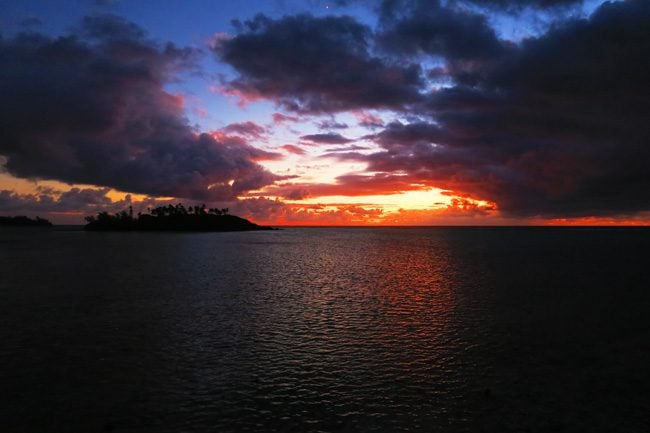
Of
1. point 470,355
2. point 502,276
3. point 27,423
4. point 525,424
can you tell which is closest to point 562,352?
point 470,355

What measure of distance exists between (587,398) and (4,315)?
149 ft

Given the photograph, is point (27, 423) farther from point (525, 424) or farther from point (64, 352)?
point (525, 424)

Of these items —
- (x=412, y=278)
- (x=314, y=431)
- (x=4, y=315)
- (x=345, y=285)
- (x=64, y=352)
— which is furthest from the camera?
(x=412, y=278)

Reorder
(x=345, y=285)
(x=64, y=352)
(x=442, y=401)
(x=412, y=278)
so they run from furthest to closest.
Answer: (x=412, y=278) < (x=345, y=285) < (x=64, y=352) < (x=442, y=401)

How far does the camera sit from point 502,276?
225 feet

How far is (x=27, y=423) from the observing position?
55.2 feet

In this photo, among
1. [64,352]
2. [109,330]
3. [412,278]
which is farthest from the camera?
[412,278]

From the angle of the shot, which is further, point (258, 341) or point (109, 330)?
point (109, 330)

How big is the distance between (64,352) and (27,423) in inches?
406

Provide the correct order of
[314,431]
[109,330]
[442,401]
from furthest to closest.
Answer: [109,330]
[442,401]
[314,431]

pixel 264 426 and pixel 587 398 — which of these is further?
pixel 587 398

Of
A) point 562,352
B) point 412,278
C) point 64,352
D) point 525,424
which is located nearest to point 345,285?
point 412,278

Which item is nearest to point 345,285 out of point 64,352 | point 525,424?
point 64,352

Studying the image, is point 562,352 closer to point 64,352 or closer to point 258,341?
point 258,341
